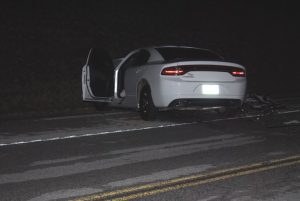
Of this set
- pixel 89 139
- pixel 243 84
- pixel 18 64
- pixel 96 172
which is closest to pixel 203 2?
pixel 18 64

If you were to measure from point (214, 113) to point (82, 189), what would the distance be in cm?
708

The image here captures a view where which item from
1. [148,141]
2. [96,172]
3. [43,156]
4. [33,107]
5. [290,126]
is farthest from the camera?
[33,107]

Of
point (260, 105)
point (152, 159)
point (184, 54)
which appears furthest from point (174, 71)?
point (152, 159)

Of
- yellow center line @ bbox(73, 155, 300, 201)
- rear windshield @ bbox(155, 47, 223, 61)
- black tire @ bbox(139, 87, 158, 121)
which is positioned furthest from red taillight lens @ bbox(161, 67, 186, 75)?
yellow center line @ bbox(73, 155, 300, 201)

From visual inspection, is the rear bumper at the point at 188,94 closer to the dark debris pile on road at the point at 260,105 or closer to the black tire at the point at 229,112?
the black tire at the point at 229,112

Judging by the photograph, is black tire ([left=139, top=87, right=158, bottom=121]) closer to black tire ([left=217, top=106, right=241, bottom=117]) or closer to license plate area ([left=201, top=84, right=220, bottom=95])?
license plate area ([left=201, top=84, right=220, bottom=95])

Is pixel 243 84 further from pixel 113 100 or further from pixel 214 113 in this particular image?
pixel 113 100

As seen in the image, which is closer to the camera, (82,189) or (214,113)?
(82,189)

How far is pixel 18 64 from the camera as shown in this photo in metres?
17.6

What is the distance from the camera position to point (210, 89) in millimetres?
10055

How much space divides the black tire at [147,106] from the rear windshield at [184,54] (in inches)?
30.9

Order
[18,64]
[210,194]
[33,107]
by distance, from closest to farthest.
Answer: [210,194]
[33,107]
[18,64]

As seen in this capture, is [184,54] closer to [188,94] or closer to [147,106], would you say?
[188,94]

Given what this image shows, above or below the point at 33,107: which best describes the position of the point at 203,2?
above
